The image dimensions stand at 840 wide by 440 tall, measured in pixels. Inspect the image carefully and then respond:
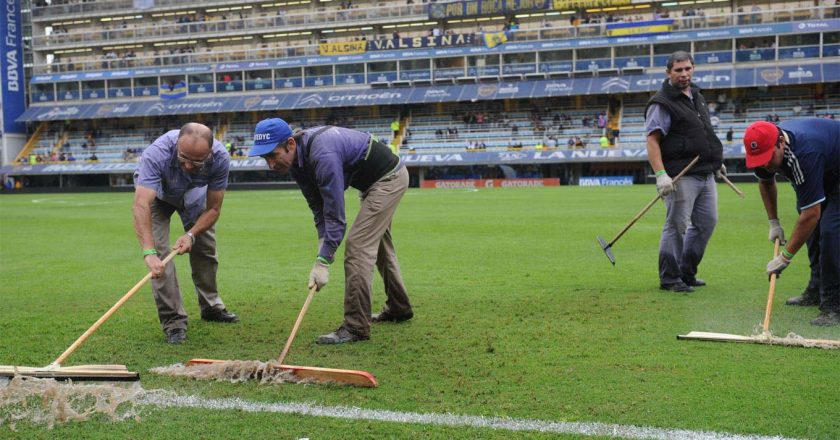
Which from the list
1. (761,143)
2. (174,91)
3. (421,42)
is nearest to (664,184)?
(761,143)

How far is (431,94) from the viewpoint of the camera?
53000mm

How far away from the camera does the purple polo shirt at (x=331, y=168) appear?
217 inches

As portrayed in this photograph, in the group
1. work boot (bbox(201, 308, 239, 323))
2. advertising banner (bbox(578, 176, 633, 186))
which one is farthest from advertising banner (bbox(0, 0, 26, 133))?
work boot (bbox(201, 308, 239, 323))

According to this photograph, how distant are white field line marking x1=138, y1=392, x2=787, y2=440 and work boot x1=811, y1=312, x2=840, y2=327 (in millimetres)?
2849

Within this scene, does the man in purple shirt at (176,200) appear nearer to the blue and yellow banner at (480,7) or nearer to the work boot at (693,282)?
the work boot at (693,282)

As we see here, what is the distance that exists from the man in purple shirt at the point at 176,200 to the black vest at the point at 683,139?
437 cm

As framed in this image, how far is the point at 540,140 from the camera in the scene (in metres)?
48.6

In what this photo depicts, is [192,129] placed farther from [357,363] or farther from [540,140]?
[540,140]

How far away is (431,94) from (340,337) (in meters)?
48.1

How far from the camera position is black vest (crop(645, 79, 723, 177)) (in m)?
7.82

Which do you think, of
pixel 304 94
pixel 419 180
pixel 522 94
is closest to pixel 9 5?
pixel 304 94

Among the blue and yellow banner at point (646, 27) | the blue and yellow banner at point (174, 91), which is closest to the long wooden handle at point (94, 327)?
the blue and yellow banner at point (646, 27)

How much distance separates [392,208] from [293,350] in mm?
1352

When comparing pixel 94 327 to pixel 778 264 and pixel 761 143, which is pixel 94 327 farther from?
pixel 778 264
